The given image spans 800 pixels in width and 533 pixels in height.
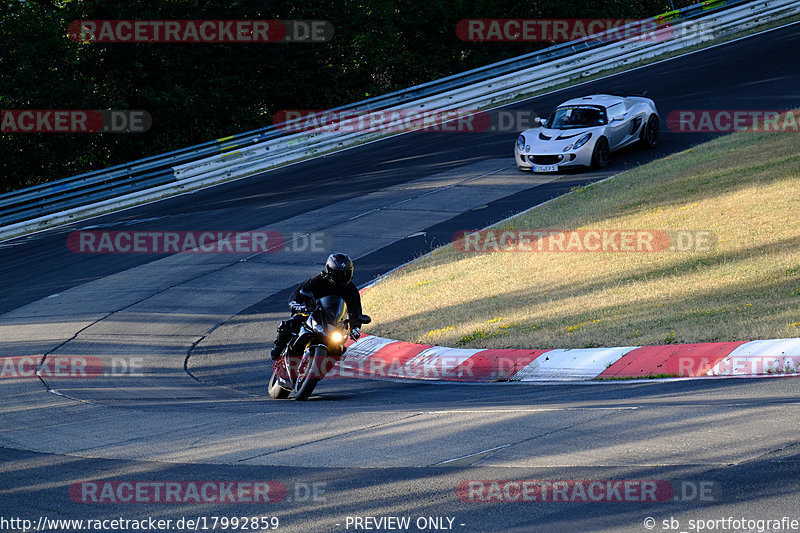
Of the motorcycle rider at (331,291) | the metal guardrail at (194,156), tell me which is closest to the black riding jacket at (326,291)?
the motorcycle rider at (331,291)

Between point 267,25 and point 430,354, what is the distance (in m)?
32.5

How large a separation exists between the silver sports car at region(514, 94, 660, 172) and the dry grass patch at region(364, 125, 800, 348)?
109 inches

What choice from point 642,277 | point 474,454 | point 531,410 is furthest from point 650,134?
point 474,454

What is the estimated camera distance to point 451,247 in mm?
17391

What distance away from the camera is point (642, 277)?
42.0 ft

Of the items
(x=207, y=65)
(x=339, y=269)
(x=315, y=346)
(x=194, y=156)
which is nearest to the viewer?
(x=315, y=346)

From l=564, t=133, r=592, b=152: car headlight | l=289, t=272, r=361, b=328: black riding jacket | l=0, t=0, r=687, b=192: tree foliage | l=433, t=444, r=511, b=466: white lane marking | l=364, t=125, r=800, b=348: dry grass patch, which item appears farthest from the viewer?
l=0, t=0, r=687, b=192: tree foliage

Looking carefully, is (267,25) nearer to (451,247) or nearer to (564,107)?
(564,107)

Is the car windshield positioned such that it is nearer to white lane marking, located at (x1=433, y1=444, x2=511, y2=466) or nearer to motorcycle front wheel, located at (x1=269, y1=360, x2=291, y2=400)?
motorcycle front wheel, located at (x1=269, y1=360, x2=291, y2=400)

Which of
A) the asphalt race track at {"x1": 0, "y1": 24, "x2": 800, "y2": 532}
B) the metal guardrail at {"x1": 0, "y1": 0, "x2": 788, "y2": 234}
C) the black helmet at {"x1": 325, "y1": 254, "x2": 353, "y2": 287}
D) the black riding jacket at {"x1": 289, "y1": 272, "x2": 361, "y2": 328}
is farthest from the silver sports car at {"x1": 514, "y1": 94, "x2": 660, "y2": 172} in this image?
the black helmet at {"x1": 325, "y1": 254, "x2": 353, "y2": 287}

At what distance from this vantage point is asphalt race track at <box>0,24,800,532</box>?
543 centimetres

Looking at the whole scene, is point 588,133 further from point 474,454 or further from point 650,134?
point 474,454

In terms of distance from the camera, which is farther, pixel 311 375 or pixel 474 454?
pixel 311 375

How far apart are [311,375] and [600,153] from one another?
46.0 feet
